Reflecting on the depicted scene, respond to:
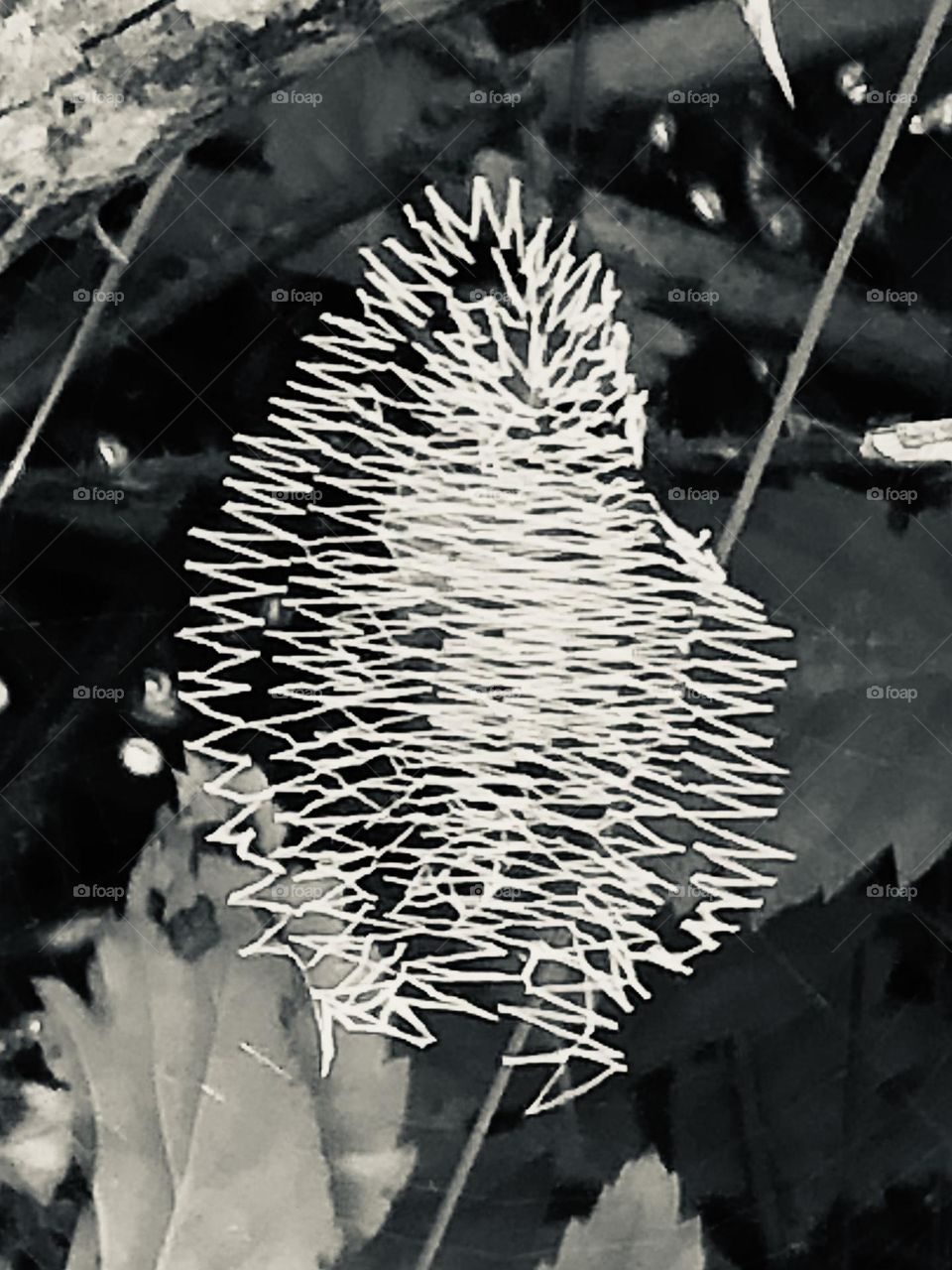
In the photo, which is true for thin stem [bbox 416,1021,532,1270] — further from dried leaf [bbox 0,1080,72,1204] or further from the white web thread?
dried leaf [bbox 0,1080,72,1204]

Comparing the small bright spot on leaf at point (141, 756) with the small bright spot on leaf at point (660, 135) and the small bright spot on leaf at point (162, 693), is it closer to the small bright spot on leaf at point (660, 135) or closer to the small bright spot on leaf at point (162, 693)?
the small bright spot on leaf at point (162, 693)

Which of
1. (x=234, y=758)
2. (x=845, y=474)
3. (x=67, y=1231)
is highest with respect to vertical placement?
(x=845, y=474)

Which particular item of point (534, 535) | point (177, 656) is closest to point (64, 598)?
point (177, 656)

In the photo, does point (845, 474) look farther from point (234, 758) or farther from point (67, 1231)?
point (67, 1231)

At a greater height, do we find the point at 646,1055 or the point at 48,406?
the point at 48,406

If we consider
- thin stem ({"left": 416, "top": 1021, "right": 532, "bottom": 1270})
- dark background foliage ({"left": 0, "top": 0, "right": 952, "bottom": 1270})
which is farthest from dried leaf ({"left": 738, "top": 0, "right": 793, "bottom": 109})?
thin stem ({"left": 416, "top": 1021, "right": 532, "bottom": 1270})

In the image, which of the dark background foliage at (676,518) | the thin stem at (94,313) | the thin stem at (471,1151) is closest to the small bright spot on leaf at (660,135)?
the dark background foliage at (676,518)

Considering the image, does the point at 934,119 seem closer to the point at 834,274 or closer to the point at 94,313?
the point at 834,274
